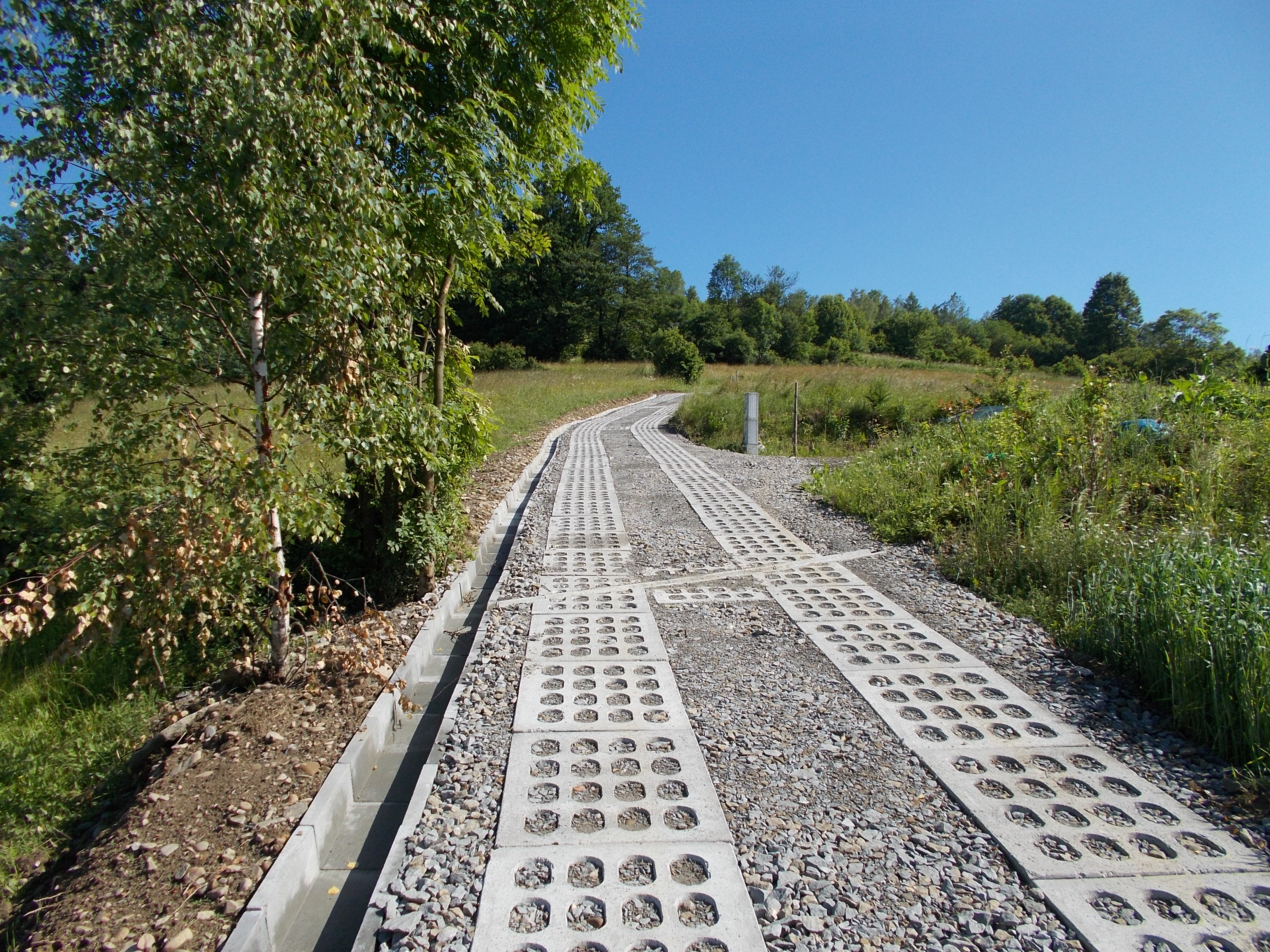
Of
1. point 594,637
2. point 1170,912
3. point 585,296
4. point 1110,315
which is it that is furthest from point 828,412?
point 1110,315

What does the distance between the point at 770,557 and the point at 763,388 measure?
15.7 meters

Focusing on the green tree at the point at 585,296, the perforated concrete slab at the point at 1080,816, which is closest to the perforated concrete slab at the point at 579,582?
the perforated concrete slab at the point at 1080,816

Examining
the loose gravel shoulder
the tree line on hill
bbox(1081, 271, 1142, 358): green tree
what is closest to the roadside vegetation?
the loose gravel shoulder

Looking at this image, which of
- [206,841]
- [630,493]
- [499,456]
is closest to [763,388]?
[499,456]

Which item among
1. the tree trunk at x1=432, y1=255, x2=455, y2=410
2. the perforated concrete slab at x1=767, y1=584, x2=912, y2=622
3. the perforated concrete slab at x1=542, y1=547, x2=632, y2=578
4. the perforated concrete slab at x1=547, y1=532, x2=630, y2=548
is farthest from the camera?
the perforated concrete slab at x1=547, y1=532, x2=630, y2=548

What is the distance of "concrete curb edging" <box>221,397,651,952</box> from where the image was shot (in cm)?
219

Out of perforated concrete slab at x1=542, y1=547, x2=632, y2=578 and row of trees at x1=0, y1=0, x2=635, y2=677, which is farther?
perforated concrete slab at x1=542, y1=547, x2=632, y2=578

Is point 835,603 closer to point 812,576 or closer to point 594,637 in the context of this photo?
point 812,576

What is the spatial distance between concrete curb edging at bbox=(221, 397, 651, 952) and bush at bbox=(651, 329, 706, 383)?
36264 mm

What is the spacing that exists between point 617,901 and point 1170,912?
1753 millimetres

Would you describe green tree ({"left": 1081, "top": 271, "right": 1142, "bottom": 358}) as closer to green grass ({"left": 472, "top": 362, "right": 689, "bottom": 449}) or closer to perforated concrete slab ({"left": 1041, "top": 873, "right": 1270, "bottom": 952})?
green grass ({"left": 472, "top": 362, "right": 689, "bottom": 449})

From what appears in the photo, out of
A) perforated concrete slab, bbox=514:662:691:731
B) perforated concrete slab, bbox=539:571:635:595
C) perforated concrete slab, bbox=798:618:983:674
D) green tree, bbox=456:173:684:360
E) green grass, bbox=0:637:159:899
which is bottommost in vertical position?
green grass, bbox=0:637:159:899

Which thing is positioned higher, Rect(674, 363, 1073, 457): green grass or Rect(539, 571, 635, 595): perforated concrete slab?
Rect(674, 363, 1073, 457): green grass

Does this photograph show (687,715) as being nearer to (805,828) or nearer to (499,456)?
(805,828)
